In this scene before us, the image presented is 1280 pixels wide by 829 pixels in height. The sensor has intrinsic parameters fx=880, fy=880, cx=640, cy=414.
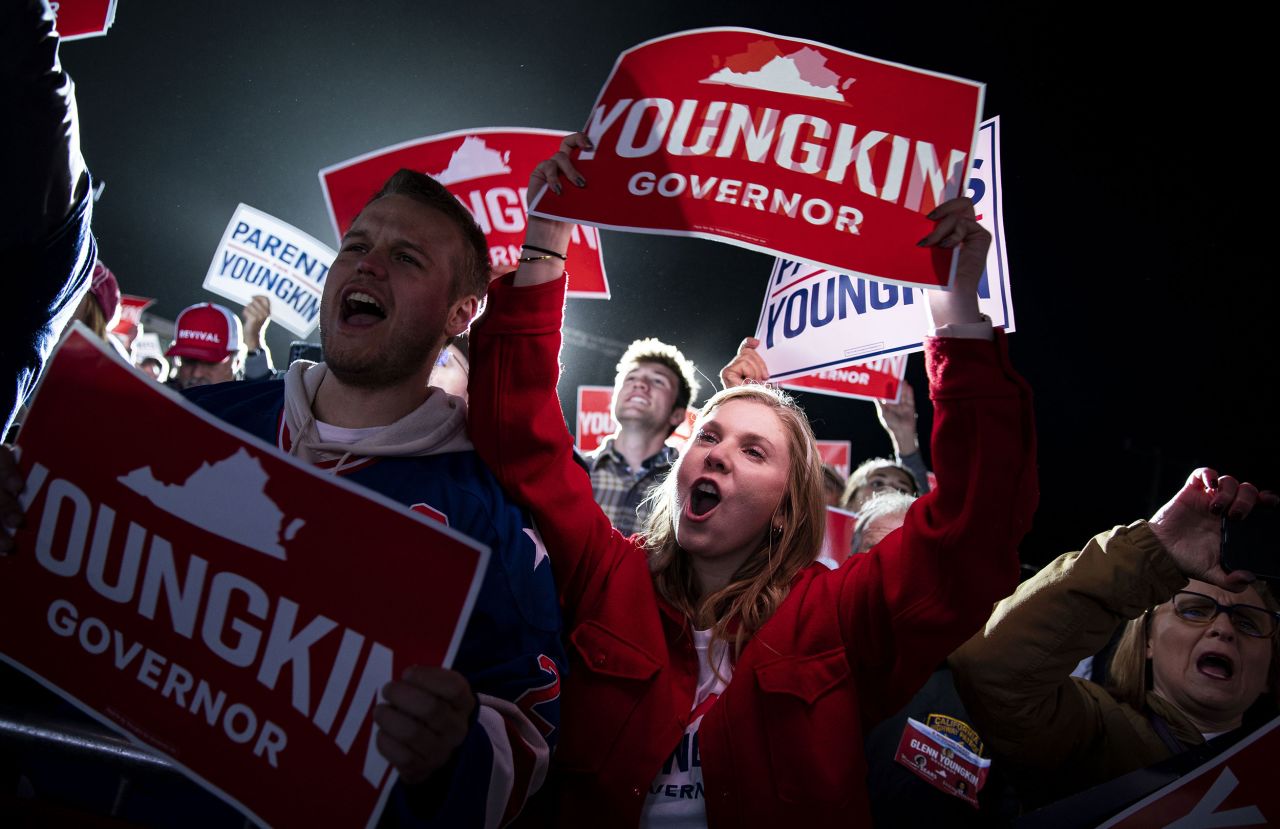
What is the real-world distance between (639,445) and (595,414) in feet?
9.82

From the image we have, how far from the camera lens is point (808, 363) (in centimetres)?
291

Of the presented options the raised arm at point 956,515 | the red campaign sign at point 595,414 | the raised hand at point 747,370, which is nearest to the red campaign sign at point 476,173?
the raised hand at point 747,370

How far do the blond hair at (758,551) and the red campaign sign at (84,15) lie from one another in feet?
7.29

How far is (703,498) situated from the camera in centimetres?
200

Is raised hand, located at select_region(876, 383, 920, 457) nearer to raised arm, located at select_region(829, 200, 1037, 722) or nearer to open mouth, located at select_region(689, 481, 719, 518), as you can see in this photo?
open mouth, located at select_region(689, 481, 719, 518)

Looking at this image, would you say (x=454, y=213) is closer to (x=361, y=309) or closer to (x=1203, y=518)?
(x=361, y=309)

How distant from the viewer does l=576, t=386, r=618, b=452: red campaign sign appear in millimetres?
6840

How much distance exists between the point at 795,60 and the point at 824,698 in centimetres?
134

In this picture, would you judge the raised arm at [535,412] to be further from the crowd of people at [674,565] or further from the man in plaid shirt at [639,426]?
the man in plaid shirt at [639,426]

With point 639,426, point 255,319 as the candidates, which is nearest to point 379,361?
point 639,426

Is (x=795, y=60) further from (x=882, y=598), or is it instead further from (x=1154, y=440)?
(x=1154, y=440)

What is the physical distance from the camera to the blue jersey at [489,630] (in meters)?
1.16

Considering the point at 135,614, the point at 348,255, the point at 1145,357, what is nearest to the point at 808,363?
the point at 348,255

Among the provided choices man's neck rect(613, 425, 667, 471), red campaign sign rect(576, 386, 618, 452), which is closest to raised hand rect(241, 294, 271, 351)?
Result: man's neck rect(613, 425, 667, 471)
